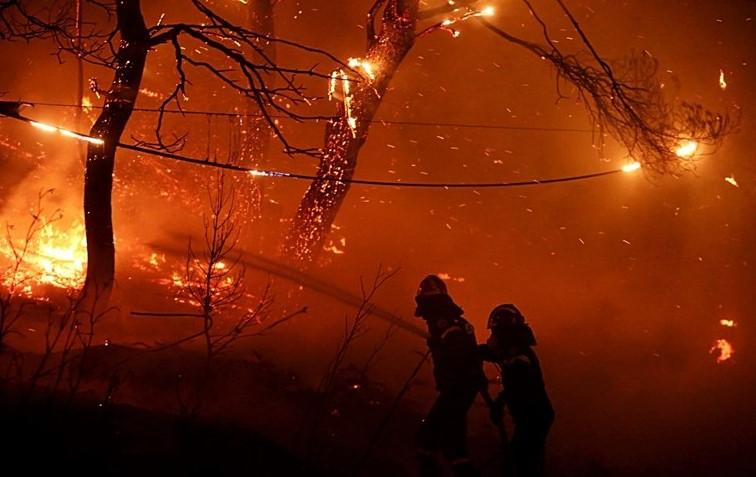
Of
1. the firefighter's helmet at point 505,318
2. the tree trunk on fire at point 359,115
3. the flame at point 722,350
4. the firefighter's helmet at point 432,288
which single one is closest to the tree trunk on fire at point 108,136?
the tree trunk on fire at point 359,115

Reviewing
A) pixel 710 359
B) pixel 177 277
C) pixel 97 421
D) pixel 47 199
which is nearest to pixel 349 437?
pixel 97 421

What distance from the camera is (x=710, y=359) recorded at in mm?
13133

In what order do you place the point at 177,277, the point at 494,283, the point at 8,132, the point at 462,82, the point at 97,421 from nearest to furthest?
the point at 97,421
the point at 177,277
the point at 8,132
the point at 494,283
the point at 462,82

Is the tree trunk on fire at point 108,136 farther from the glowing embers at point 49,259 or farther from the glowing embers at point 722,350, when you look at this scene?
the glowing embers at point 722,350

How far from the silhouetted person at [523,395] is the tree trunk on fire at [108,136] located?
16.9 feet

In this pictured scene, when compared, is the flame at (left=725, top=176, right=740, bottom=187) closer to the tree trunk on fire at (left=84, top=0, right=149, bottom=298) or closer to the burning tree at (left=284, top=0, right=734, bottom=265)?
the burning tree at (left=284, top=0, right=734, bottom=265)

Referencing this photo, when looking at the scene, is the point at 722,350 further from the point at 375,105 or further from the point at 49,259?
the point at 49,259

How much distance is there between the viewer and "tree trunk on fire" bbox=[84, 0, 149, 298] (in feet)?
26.9

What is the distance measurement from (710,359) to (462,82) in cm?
795

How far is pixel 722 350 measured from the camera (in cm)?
1361

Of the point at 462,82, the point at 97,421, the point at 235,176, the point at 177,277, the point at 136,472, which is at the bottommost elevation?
the point at 136,472

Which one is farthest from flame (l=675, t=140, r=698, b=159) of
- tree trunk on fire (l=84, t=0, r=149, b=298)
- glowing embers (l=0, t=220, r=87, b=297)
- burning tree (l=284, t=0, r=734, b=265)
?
glowing embers (l=0, t=220, r=87, b=297)

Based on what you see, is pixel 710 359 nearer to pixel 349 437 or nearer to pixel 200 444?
pixel 349 437

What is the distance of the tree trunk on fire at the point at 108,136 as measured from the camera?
820 cm
